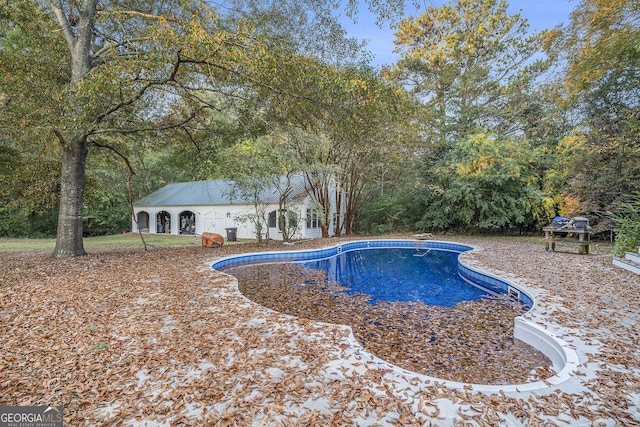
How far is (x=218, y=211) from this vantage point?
17250 mm

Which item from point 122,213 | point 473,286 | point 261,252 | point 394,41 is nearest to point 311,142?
point 261,252

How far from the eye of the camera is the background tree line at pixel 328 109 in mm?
5953

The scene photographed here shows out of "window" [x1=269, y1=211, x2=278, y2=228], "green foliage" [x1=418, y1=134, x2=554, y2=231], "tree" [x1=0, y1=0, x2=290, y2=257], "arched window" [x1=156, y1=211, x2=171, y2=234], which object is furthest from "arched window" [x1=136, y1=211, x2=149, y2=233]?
"green foliage" [x1=418, y1=134, x2=554, y2=231]

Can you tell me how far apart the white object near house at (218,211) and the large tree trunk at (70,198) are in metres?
5.04

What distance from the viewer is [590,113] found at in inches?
489

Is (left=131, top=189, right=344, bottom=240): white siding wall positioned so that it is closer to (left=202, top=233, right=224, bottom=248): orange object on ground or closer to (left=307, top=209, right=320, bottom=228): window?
(left=307, top=209, right=320, bottom=228): window

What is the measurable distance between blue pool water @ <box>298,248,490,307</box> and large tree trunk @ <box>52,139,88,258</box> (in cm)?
630

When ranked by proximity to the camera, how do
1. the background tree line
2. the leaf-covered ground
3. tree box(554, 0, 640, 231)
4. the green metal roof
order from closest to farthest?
the leaf-covered ground, the background tree line, tree box(554, 0, 640, 231), the green metal roof

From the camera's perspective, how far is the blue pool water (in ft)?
20.8

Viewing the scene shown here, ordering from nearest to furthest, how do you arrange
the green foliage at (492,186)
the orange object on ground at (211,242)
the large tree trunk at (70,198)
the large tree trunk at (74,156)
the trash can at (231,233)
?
the large tree trunk at (74,156) < the large tree trunk at (70,198) < the orange object on ground at (211,242) < the trash can at (231,233) < the green foliage at (492,186)

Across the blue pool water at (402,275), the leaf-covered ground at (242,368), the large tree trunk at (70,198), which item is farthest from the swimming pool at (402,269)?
the large tree trunk at (70,198)

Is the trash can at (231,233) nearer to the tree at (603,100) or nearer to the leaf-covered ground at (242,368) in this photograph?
the leaf-covered ground at (242,368)

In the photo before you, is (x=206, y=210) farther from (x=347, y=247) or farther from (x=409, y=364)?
(x=409, y=364)

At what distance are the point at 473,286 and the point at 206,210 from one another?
14893 millimetres
